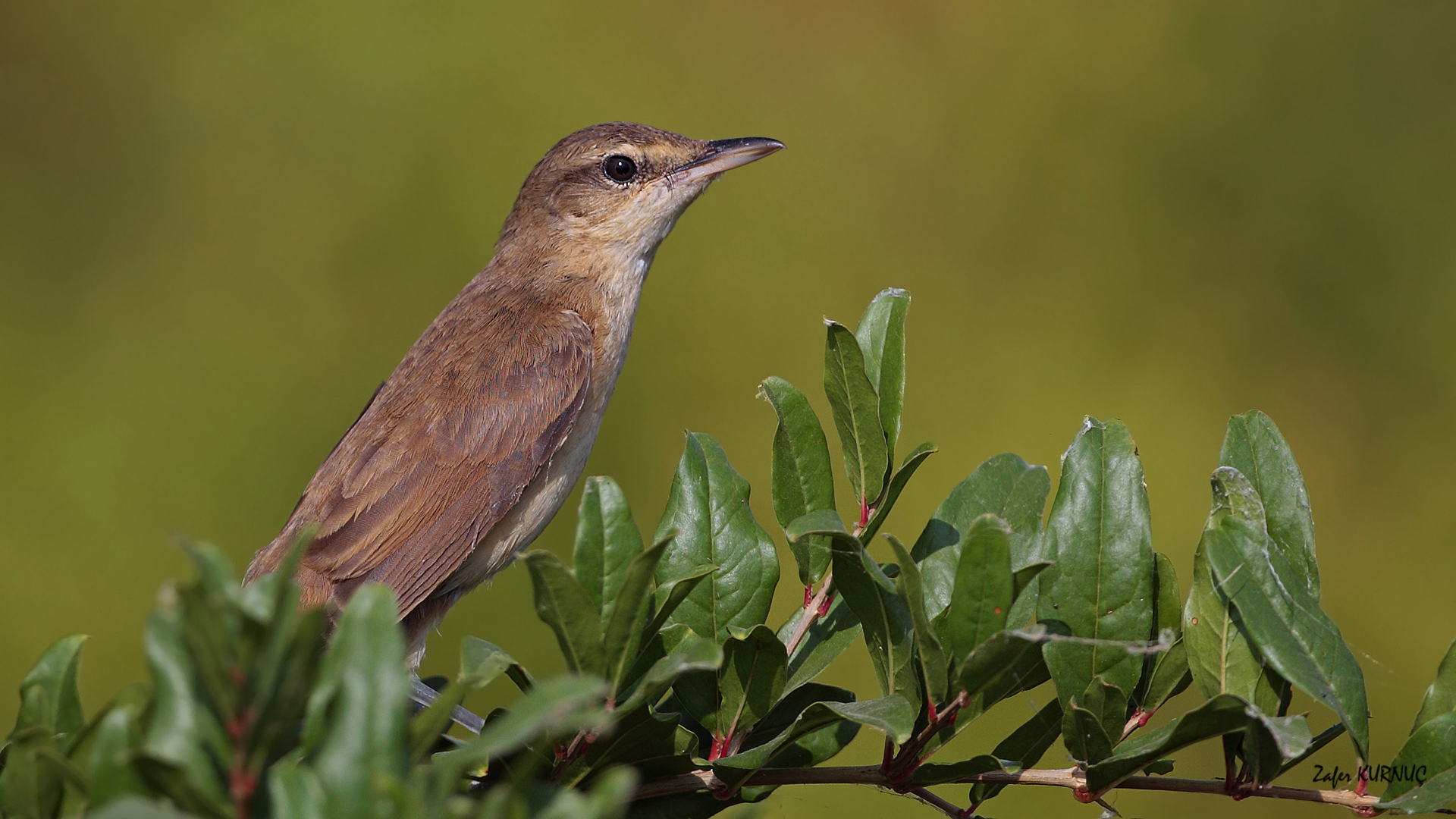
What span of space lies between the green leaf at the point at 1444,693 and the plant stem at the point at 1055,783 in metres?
0.15

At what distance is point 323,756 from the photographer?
966 mm

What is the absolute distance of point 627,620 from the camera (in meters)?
1.36

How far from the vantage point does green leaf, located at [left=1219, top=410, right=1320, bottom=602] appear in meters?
1.59

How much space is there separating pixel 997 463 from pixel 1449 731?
0.65 meters

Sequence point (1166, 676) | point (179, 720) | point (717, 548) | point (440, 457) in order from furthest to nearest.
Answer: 1. point (440, 457)
2. point (717, 548)
3. point (1166, 676)
4. point (179, 720)

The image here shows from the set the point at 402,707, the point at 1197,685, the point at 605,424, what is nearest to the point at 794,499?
the point at 1197,685

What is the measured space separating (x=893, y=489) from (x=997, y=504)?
0.16 metres

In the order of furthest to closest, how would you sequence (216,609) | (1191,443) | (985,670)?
(1191,443)
(985,670)
(216,609)

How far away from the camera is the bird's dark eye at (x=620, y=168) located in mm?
3438

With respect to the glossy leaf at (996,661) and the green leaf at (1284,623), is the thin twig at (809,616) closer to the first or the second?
the glossy leaf at (996,661)

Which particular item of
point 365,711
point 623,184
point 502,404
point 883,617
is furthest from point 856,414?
point 623,184

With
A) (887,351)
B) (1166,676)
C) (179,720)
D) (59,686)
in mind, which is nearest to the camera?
(179,720)

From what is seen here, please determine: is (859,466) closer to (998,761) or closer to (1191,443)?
(998,761)

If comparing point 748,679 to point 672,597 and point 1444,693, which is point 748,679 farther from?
point 1444,693
